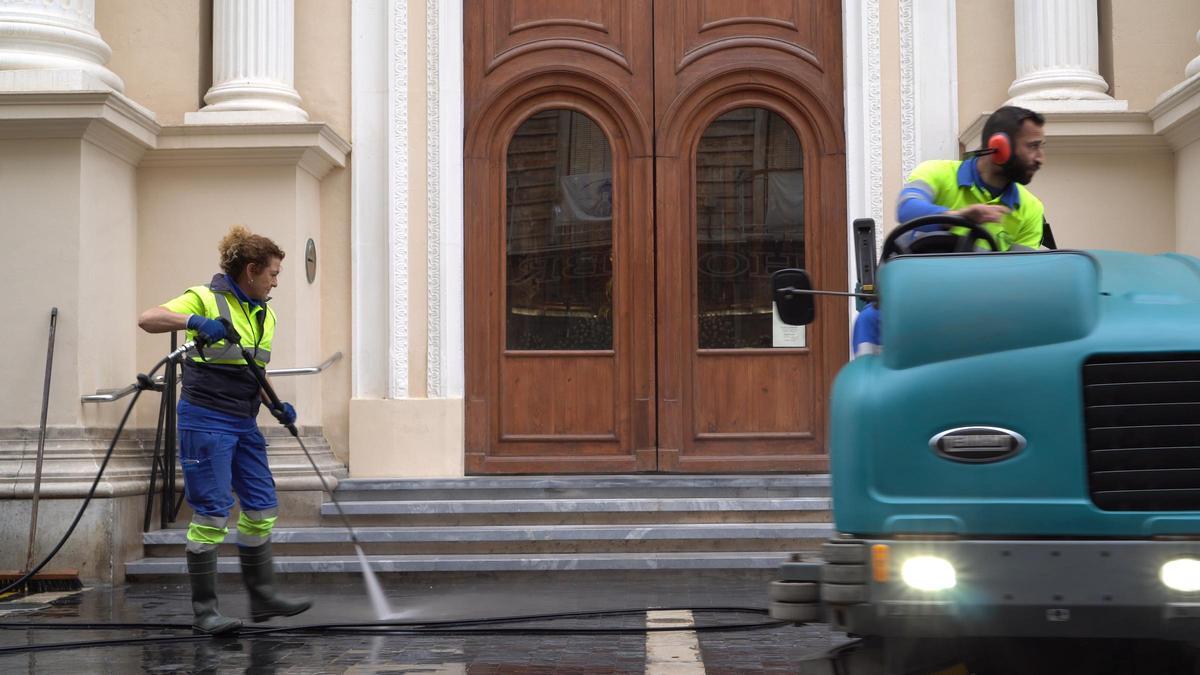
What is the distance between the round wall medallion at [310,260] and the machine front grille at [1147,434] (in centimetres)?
756

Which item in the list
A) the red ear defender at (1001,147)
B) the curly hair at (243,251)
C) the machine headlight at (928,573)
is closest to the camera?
the machine headlight at (928,573)

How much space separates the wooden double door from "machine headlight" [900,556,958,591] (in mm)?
7194

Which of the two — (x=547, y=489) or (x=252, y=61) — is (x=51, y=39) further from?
(x=547, y=489)

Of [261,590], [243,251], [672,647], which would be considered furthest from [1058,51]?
[261,590]

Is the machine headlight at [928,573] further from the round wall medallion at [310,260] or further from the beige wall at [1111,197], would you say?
the round wall medallion at [310,260]

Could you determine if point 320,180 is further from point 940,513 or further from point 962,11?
point 940,513

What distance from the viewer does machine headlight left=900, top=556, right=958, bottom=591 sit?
151 inches

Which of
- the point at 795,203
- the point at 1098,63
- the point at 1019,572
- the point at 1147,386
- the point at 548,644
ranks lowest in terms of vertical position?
the point at 548,644

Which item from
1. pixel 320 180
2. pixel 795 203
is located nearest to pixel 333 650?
pixel 320 180

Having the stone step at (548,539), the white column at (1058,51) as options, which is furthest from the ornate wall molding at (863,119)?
the stone step at (548,539)

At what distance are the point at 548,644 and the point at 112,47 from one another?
649cm

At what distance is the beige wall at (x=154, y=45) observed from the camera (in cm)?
1090

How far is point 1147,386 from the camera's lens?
386 centimetres

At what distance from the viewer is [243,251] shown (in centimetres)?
728
